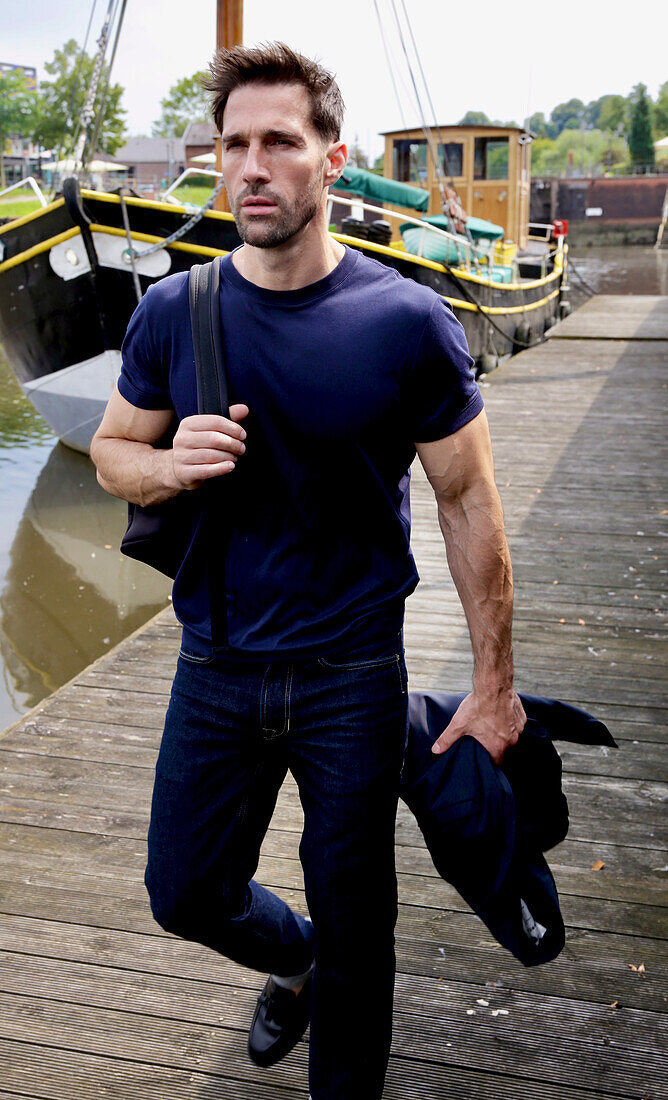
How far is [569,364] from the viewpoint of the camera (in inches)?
459

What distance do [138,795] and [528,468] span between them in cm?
470

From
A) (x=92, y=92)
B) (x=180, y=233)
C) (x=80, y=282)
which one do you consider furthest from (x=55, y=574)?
(x=92, y=92)

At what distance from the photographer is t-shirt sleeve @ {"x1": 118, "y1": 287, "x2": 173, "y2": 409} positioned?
1738 millimetres

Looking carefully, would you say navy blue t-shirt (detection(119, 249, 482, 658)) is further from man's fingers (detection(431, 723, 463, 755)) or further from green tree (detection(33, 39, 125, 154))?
green tree (detection(33, 39, 125, 154))

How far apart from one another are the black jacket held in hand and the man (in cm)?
11

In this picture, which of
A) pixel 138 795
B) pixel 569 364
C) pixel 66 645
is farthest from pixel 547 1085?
pixel 569 364

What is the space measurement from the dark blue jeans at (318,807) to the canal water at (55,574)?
3.92 m

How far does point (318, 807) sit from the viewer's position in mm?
1726

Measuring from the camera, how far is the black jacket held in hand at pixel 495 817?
182cm

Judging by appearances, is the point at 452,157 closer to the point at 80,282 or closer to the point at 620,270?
the point at 80,282

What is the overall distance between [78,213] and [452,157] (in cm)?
995

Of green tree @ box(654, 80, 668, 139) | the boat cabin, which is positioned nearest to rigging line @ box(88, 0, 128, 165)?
the boat cabin

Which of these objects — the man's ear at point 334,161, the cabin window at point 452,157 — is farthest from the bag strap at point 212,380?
the cabin window at point 452,157

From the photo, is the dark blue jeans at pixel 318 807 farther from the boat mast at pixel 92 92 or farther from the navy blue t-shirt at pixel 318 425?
the boat mast at pixel 92 92
